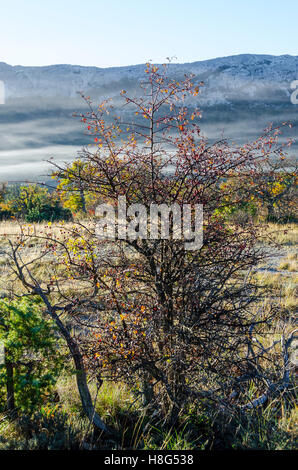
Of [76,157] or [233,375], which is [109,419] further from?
[76,157]

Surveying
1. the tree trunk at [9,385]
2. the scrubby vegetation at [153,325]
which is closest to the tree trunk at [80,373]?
the scrubby vegetation at [153,325]

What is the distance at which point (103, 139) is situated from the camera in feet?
12.6

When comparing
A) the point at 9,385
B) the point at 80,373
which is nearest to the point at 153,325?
the point at 80,373

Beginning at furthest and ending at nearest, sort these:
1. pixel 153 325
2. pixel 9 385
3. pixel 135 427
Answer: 1. pixel 153 325
2. pixel 9 385
3. pixel 135 427

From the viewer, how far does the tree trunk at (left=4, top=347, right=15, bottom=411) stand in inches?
134

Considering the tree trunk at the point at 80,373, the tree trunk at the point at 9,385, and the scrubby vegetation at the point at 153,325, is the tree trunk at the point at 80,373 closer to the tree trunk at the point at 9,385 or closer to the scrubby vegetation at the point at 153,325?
the scrubby vegetation at the point at 153,325

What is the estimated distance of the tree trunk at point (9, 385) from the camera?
339 centimetres

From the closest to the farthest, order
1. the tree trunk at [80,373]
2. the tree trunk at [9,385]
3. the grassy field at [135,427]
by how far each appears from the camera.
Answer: the grassy field at [135,427] < the tree trunk at [9,385] < the tree trunk at [80,373]

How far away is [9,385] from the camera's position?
3488 millimetres

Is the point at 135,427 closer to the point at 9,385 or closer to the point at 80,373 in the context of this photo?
the point at 80,373

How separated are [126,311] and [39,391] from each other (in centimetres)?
Result: 108

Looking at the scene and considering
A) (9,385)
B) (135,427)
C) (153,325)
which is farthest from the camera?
(153,325)

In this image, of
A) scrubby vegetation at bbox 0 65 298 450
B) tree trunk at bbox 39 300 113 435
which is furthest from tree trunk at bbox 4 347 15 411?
tree trunk at bbox 39 300 113 435

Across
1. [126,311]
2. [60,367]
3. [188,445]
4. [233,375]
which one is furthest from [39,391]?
[233,375]
